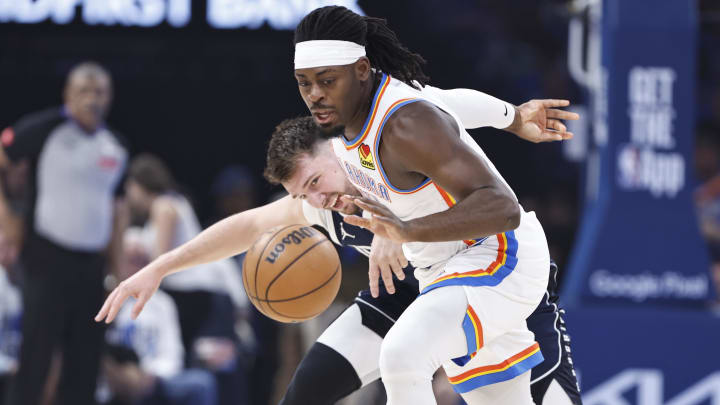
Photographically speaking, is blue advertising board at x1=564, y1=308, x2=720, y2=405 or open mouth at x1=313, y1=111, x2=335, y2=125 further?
blue advertising board at x1=564, y1=308, x2=720, y2=405

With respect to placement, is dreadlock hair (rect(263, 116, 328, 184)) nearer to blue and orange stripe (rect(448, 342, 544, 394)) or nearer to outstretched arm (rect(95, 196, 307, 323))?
outstretched arm (rect(95, 196, 307, 323))

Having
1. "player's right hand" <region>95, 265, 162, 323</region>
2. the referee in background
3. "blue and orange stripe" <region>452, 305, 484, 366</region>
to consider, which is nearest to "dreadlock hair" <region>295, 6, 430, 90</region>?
"blue and orange stripe" <region>452, 305, 484, 366</region>

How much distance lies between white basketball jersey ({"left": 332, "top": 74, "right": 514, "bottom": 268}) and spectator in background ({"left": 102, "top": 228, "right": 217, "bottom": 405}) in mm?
3339

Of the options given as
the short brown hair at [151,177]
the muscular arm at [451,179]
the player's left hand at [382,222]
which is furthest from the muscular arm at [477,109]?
the short brown hair at [151,177]

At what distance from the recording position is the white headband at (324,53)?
319 cm

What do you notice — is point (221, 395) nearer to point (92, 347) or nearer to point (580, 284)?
point (92, 347)

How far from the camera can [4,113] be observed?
9.16 metres

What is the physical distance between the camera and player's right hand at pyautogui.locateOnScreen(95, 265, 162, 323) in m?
3.70

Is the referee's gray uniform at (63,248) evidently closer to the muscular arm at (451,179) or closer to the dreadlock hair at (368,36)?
the dreadlock hair at (368,36)

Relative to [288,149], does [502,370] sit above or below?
below

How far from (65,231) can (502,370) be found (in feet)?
10.9

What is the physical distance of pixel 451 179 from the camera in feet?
9.68

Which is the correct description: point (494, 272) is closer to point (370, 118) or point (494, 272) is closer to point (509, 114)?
point (370, 118)

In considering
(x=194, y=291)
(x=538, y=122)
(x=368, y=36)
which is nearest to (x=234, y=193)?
(x=194, y=291)
